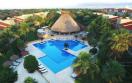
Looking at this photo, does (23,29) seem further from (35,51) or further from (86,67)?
(86,67)

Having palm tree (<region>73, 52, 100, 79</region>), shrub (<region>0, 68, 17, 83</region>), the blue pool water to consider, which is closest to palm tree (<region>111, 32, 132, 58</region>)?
palm tree (<region>73, 52, 100, 79</region>)

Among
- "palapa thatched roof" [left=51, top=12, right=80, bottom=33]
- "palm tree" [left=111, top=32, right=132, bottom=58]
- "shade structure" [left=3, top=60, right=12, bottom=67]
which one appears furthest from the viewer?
"palapa thatched roof" [left=51, top=12, right=80, bottom=33]

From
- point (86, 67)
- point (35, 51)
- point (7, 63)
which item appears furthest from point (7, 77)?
point (35, 51)

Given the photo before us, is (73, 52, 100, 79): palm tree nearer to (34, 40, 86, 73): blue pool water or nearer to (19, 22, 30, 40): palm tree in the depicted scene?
(34, 40, 86, 73): blue pool water

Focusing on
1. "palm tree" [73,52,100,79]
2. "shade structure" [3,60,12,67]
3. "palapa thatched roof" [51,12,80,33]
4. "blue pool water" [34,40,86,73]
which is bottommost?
"blue pool water" [34,40,86,73]

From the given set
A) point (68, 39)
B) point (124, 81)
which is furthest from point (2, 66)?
point (68, 39)

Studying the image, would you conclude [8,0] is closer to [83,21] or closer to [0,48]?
[83,21]
